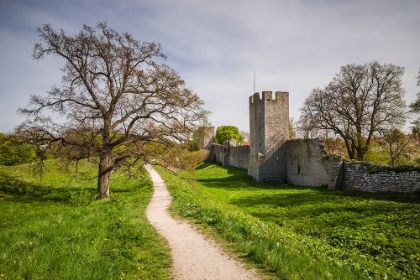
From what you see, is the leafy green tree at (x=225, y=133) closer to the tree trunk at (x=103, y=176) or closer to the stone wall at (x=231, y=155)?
the stone wall at (x=231, y=155)

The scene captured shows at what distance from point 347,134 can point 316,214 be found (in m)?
16.6

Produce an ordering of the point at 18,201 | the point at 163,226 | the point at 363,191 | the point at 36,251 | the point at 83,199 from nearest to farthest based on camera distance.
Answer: the point at 36,251, the point at 163,226, the point at 83,199, the point at 18,201, the point at 363,191

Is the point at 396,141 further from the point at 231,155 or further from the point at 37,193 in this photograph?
the point at 37,193

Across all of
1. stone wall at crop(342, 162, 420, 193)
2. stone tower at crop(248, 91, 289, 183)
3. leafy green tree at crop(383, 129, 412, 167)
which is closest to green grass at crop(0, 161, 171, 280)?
stone wall at crop(342, 162, 420, 193)

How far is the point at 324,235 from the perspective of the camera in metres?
10.4

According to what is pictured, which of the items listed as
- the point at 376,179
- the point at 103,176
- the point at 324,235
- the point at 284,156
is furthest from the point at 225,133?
the point at 324,235

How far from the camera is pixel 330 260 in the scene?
6809 millimetres

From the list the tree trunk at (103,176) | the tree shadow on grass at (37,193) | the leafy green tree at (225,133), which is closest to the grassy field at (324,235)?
the tree trunk at (103,176)

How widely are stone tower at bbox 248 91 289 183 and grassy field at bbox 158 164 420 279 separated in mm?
12565

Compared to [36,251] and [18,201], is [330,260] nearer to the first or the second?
[36,251]

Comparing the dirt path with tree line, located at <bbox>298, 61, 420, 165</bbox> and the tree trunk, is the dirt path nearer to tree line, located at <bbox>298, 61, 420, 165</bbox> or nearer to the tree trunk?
the tree trunk

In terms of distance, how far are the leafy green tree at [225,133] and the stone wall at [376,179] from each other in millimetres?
48165

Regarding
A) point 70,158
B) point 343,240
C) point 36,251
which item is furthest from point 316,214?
point 70,158

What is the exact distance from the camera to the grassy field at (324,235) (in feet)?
20.2
